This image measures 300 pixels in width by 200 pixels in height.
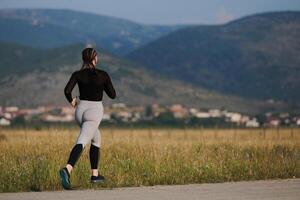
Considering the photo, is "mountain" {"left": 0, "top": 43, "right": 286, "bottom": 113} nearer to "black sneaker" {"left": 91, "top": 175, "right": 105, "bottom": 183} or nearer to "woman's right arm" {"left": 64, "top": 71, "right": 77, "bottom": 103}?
"black sneaker" {"left": 91, "top": 175, "right": 105, "bottom": 183}

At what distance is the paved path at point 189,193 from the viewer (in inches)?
404

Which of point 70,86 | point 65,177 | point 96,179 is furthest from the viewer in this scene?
point 96,179

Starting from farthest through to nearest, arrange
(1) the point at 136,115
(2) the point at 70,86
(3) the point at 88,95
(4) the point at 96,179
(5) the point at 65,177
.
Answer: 1. (1) the point at 136,115
2. (4) the point at 96,179
3. (3) the point at 88,95
4. (2) the point at 70,86
5. (5) the point at 65,177

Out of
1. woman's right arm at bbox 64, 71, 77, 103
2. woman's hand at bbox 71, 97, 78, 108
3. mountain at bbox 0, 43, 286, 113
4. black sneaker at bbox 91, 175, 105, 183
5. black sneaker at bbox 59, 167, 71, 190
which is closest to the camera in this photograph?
black sneaker at bbox 59, 167, 71, 190

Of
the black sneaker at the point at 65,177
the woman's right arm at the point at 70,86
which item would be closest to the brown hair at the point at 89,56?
the woman's right arm at the point at 70,86

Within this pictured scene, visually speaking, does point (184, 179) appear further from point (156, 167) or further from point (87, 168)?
point (87, 168)

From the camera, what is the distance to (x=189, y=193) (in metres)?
10.7

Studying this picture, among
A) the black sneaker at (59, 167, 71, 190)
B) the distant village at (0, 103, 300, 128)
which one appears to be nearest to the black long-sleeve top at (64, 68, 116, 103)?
the black sneaker at (59, 167, 71, 190)

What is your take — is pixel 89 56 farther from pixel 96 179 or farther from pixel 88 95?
pixel 96 179

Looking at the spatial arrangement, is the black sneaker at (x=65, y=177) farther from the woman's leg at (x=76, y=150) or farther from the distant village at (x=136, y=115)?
the distant village at (x=136, y=115)

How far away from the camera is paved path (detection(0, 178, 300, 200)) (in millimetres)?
10250

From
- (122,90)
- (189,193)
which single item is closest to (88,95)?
(189,193)

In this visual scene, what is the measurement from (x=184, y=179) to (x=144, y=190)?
185 cm

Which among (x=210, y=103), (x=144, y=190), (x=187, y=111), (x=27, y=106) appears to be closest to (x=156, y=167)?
(x=144, y=190)
